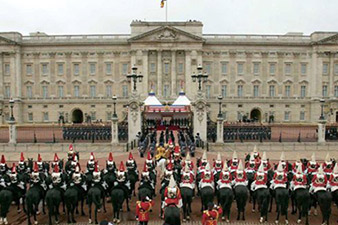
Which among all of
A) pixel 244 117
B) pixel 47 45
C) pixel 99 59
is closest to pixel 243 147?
pixel 244 117

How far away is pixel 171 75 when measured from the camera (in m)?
55.0

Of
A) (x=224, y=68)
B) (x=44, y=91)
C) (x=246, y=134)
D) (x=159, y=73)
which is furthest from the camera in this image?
(x=44, y=91)

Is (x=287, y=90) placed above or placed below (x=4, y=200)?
above

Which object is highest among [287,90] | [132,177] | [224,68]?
[224,68]

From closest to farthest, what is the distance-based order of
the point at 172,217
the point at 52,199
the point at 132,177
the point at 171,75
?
the point at 172,217 < the point at 52,199 < the point at 132,177 < the point at 171,75

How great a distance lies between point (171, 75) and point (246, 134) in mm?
28066

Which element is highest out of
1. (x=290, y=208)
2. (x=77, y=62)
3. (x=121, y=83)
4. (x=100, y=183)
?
(x=77, y=62)

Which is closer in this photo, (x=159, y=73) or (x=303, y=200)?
(x=303, y=200)

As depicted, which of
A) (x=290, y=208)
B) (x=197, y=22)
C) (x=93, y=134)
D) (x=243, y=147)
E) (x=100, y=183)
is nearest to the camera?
(x=100, y=183)

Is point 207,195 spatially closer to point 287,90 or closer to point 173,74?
point 173,74

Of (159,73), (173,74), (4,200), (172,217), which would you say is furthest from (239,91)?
(172,217)

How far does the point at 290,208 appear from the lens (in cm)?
1258

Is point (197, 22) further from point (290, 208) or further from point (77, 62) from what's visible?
point (290, 208)

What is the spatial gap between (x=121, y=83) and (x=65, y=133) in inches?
1079
